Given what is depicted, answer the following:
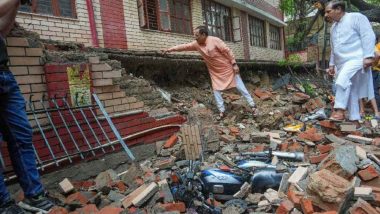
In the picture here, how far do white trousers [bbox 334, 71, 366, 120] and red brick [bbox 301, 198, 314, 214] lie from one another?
246 centimetres

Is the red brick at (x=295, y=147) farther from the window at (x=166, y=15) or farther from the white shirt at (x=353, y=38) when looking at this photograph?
the window at (x=166, y=15)

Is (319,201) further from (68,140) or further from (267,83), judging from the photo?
(267,83)

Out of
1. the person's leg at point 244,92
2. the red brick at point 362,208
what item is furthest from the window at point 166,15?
the red brick at point 362,208

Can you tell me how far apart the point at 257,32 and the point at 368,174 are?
14.0 m

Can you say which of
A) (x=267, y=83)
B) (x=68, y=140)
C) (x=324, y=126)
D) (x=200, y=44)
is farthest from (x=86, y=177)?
(x=267, y=83)

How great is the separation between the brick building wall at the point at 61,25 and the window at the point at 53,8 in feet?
0.34

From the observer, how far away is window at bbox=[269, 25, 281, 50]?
18.2 metres

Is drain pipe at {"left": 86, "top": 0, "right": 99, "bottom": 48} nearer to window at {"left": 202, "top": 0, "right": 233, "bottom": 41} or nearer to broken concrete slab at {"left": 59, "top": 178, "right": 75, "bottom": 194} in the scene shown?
broken concrete slab at {"left": 59, "top": 178, "right": 75, "bottom": 194}

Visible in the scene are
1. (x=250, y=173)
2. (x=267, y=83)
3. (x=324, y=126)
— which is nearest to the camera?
(x=250, y=173)

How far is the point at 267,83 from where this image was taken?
11461mm

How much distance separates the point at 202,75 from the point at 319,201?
599cm

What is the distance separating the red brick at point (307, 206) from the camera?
2645 millimetres

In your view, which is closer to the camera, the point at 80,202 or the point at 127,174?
the point at 80,202

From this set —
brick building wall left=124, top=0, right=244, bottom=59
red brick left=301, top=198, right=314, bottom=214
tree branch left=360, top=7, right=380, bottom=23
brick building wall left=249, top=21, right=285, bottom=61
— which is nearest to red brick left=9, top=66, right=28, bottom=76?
red brick left=301, top=198, right=314, bottom=214
